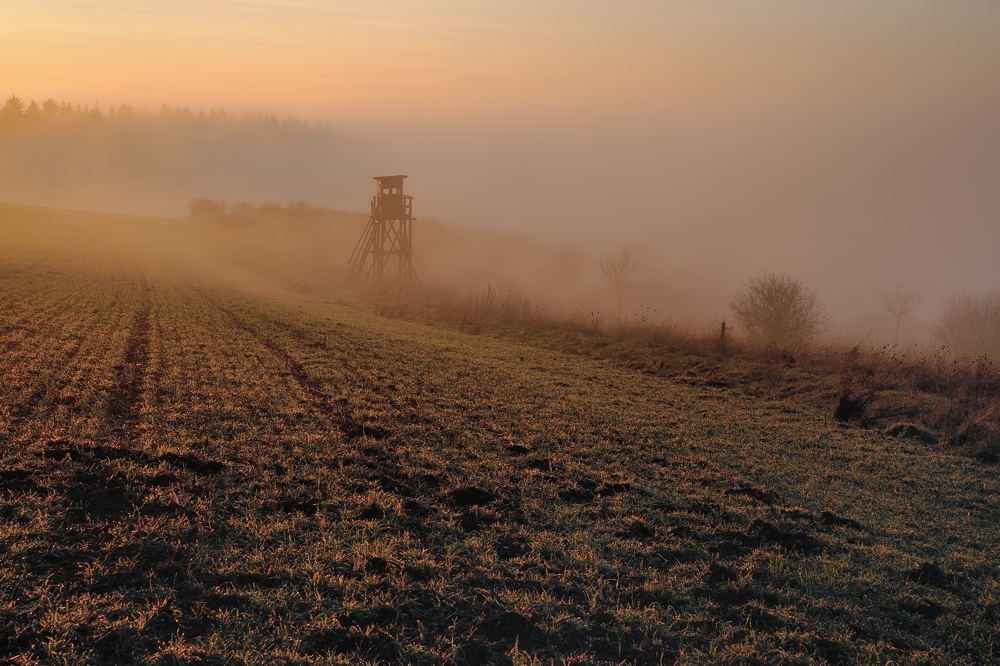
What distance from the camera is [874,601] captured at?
16.3ft

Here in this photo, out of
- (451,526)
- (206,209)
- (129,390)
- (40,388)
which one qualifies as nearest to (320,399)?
(129,390)

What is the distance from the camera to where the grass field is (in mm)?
4066

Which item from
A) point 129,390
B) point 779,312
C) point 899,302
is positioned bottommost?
point 129,390

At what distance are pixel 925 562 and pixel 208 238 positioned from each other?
83648mm

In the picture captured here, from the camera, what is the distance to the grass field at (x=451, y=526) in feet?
13.3

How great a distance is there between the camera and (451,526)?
5762mm

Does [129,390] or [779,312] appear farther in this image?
[779,312]

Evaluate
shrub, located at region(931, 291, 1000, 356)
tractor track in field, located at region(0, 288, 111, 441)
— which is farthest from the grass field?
shrub, located at region(931, 291, 1000, 356)

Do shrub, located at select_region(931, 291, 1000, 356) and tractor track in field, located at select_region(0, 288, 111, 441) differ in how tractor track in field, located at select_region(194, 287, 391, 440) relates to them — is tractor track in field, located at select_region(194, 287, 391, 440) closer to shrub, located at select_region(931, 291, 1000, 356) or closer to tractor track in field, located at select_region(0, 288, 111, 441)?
tractor track in field, located at select_region(0, 288, 111, 441)

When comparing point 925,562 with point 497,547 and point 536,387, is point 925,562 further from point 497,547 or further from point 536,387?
point 536,387

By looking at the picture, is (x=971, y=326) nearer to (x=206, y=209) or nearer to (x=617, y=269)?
(x=617, y=269)

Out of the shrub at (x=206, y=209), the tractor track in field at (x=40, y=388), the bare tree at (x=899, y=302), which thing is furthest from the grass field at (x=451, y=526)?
the shrub at (x=206, y=209)

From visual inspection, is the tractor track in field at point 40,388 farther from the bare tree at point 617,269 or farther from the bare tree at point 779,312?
the bare tree at point 617,269

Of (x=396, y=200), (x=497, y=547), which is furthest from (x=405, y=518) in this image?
(x=396, y=200)
